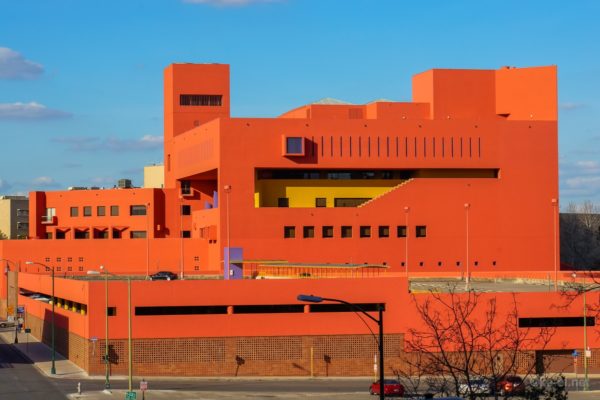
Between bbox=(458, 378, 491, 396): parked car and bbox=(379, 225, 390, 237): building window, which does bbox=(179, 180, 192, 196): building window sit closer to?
bbox=(379, 225, 390, 237): building window

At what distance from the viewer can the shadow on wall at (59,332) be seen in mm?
87000

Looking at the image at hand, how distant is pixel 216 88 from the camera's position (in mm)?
129125

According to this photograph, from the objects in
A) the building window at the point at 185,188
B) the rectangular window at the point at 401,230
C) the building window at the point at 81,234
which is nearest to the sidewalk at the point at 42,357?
the building window at the point at 81,234

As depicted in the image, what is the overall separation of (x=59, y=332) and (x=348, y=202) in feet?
114

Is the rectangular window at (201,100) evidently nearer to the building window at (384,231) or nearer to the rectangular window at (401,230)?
the building window at (384,231)

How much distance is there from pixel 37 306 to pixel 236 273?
71.5ft

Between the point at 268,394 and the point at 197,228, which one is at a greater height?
the point at 197,228

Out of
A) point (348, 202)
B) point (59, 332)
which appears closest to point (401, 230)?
point (348, 202)

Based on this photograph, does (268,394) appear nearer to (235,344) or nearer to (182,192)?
(235,344)

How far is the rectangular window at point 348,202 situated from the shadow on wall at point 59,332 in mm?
31757

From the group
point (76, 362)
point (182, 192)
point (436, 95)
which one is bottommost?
point (76, 362)

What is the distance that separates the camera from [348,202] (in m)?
112

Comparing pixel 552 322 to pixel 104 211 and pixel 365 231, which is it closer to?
pixel 365 231

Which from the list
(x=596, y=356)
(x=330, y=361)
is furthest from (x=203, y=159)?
(x=596, y=356)
